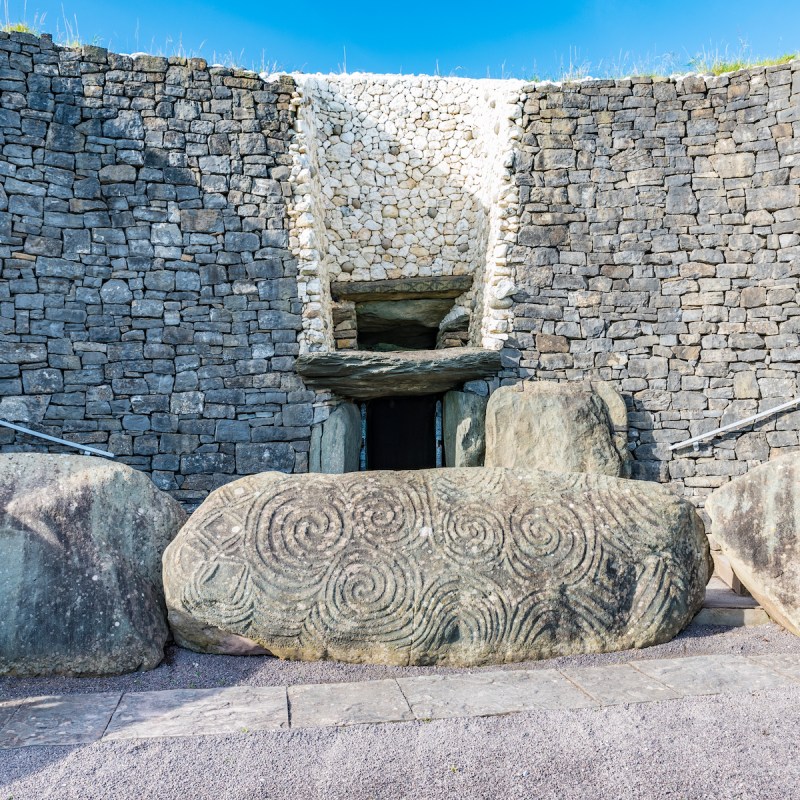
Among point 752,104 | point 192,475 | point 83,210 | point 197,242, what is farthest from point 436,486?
point 752,104

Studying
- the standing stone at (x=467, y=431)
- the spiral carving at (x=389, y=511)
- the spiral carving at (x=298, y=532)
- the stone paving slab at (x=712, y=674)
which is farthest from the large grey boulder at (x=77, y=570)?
the standing stone at (x=467, y=431)

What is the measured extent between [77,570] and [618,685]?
2657 mm

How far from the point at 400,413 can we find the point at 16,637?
671cm

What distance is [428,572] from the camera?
138 inches

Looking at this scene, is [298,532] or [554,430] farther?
[554,430]

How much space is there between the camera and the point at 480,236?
26.5 ft

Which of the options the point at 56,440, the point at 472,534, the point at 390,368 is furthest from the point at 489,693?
the point at 56,440

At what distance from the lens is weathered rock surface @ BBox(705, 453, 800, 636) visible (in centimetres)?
381

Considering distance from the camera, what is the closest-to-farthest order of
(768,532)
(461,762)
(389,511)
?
(461,762) < (389,511) < (768,532)

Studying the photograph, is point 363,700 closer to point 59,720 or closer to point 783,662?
point 59,720

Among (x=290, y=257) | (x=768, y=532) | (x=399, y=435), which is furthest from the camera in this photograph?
(x=399, y=435)

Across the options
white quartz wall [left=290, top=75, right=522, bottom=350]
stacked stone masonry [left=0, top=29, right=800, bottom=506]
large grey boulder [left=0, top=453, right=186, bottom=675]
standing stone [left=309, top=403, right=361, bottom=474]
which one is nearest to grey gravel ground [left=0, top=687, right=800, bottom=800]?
large grey boulder [left=0, top=453, right=186, bottom=675]

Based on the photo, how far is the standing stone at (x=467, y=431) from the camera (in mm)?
7039

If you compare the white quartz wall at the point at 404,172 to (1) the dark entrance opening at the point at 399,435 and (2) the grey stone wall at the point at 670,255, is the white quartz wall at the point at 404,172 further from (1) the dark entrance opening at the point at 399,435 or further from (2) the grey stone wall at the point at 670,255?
(1) the dark entrance opening at the point at 399,435
